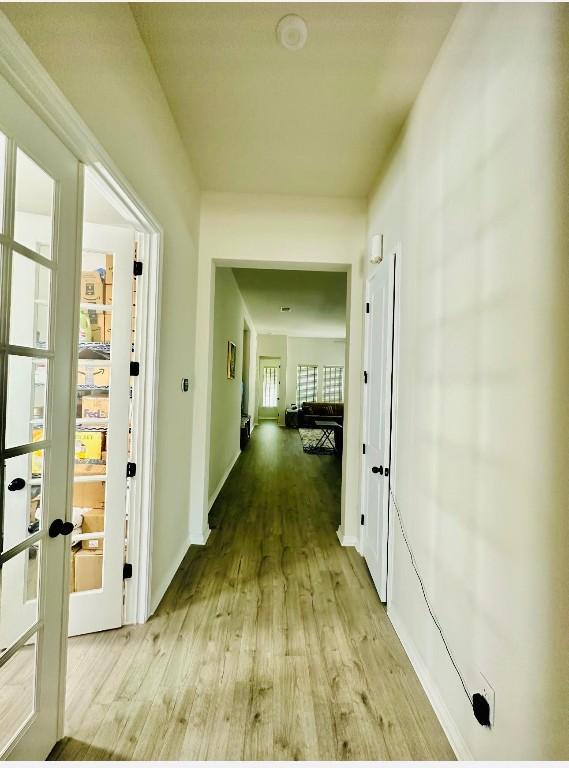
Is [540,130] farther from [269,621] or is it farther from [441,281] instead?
[269,621]

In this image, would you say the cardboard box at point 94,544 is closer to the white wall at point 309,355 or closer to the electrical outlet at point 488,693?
the electrical outlet at point 488,693

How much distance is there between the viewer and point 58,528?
1.19 meters

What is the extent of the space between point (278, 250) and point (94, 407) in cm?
194

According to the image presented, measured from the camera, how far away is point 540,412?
0.94 meters

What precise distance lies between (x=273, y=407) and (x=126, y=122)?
1086cm

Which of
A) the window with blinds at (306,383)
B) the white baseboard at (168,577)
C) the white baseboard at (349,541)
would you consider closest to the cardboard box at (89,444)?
the white baseboard at (168,577)

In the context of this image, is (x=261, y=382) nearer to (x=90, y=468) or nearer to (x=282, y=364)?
(x=282, y=364)

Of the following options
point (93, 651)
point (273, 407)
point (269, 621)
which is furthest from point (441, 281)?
point (273, 407)

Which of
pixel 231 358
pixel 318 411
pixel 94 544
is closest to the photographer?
pixel 94 544

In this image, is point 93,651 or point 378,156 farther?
point 378,156

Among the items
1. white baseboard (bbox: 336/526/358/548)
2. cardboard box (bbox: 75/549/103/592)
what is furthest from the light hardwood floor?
cardboard box (bbox: 75/549/103/592)

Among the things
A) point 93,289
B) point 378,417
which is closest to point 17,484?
point 93,289

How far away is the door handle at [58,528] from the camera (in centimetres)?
117

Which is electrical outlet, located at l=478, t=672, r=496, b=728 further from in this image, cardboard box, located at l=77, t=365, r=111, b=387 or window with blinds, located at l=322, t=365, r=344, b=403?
window with blinds, located at l=322, t=365, r=344, b=403
